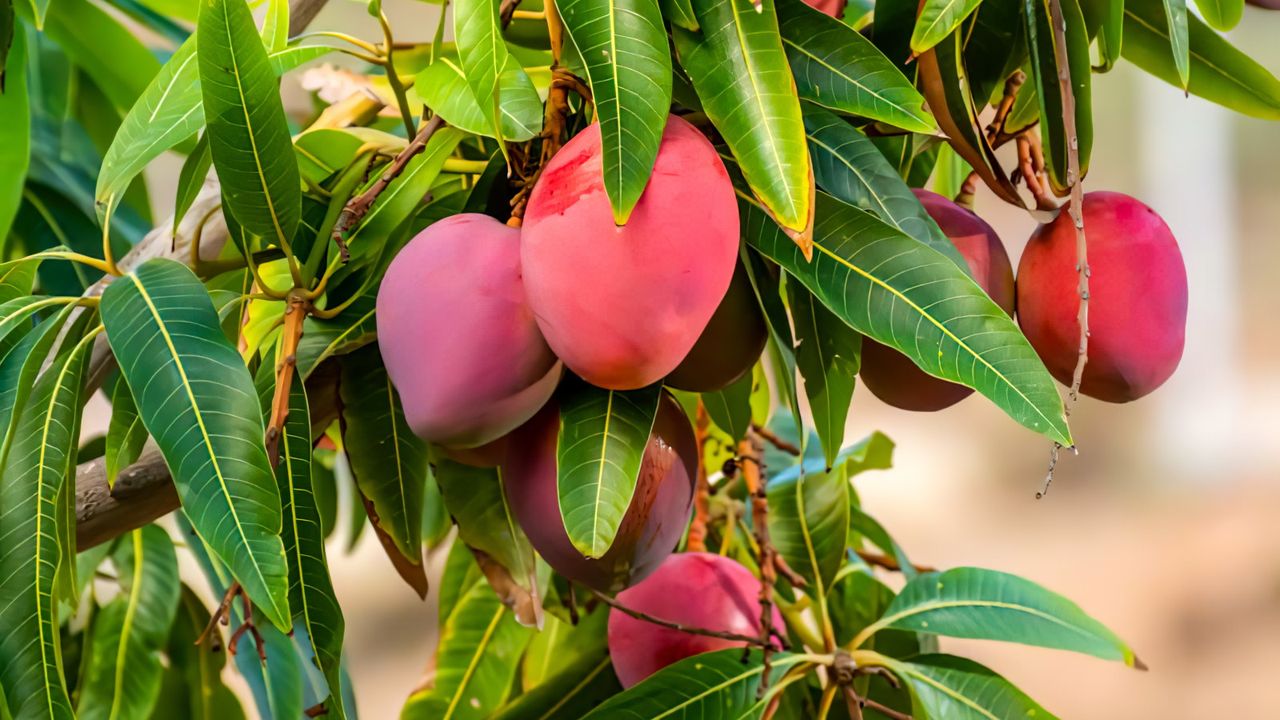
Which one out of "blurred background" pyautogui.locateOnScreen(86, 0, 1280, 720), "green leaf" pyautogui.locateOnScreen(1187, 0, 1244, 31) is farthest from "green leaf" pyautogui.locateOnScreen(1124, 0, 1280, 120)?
"blurred background" pyautogui.locateOnScreen(86, 0, 1280, 720)

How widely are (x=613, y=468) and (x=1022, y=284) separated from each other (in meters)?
0.20

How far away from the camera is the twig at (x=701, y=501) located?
0.72m

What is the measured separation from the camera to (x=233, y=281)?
22.5 inches

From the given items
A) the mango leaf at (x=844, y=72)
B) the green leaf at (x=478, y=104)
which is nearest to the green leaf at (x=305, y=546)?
the green leaf at (x=478, y=104)

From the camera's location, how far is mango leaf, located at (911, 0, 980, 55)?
0.39 m

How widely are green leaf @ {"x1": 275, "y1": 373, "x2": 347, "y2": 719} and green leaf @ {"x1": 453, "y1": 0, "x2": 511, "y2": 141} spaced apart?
0.43 ft

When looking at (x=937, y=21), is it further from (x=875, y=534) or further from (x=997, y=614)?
(x=875, y=534)

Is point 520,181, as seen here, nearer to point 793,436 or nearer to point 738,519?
point 738,519

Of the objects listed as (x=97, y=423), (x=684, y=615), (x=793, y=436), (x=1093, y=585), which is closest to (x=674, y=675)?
(x=684, y=615)

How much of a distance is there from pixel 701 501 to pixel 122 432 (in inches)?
15.5

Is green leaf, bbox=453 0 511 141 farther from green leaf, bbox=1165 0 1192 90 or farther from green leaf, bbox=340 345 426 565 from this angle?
green leaf, bbox=1165 0 1192 90

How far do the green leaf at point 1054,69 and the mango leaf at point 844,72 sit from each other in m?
0.07

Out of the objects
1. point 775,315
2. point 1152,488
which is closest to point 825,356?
point 775,315

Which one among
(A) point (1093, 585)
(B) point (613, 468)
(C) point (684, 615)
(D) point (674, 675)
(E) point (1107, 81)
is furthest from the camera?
(E) point (1107, 81)
